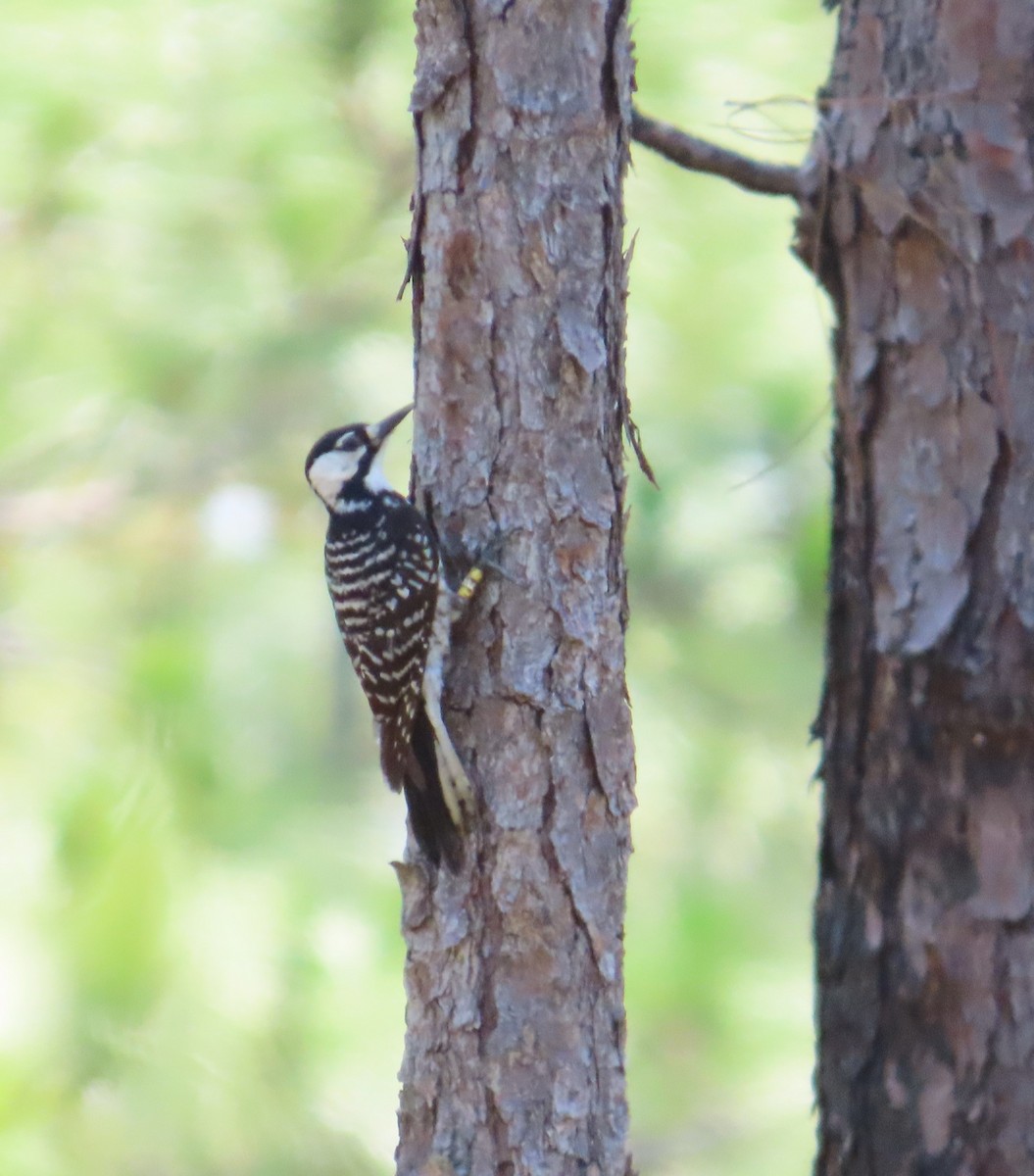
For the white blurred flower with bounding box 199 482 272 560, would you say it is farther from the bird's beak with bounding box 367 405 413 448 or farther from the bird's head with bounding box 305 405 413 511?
the bird's beak with bounding box 367 405 413 448

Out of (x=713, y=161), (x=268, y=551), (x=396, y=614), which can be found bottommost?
(x=396, y=614)

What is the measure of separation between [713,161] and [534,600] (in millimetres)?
910

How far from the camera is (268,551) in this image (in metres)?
4.39

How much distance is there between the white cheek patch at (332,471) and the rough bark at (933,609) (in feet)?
3.95

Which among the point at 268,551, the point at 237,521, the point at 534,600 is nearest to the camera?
the point at 534,600

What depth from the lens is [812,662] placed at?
150 inches

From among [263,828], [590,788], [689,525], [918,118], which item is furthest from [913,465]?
[263,828]

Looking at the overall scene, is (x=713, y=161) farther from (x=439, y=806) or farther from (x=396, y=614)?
(x=439, y=806)

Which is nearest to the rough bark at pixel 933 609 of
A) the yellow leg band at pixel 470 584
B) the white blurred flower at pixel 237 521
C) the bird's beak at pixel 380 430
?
the yellow leg band at pixel 470 584

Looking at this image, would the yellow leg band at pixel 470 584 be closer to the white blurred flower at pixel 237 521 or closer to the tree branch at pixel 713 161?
the tree branch at pixel 713 161

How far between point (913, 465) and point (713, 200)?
56.8 inches

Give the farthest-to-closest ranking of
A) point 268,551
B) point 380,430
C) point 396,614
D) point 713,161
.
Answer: point 268,551 → point 380,430 → point 396,614 → point 713,161

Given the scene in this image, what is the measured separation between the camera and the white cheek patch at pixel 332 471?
126 inches

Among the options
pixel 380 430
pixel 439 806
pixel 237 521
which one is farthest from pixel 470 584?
pixel 237 521
